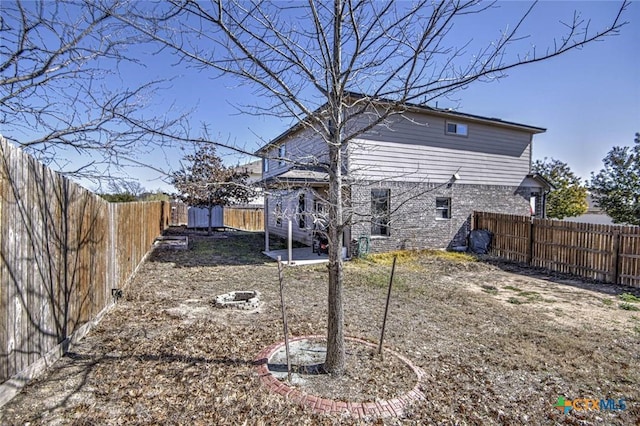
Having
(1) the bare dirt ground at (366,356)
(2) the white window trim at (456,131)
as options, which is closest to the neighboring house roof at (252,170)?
(1) the bare dirt ground at (366,356)

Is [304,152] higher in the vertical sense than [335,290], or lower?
higher

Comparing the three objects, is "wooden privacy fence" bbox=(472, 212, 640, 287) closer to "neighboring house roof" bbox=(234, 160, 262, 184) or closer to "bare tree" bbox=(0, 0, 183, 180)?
"neighboring house roof" bbox=(234, 160, 262, 184)

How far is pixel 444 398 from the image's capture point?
3059mm

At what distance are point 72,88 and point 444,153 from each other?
1117 cm

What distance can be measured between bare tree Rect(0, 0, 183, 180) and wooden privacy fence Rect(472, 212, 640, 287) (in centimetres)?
1021

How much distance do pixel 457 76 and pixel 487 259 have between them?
9.86 meters

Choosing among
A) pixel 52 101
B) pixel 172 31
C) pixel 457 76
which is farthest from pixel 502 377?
pixel 52 101

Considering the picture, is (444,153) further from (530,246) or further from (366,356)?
(366,356)

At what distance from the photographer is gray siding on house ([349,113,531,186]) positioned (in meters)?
10.9

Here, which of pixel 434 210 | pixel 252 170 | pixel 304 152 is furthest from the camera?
pixel 252 170

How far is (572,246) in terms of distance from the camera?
9227mm

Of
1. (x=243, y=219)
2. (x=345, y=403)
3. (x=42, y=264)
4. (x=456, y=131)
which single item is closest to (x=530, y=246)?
(x=456, y=131)

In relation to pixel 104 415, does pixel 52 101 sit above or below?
above

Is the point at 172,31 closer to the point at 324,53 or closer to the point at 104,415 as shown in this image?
the point at 324,53
